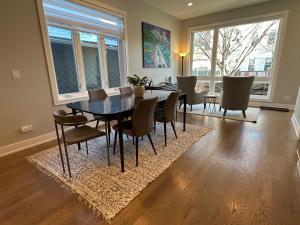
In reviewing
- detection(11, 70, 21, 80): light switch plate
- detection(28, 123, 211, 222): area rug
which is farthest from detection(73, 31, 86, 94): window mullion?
detection(28, 123, 211, 222): area rug

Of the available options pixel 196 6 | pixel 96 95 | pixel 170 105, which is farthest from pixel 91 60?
pixel 196 6

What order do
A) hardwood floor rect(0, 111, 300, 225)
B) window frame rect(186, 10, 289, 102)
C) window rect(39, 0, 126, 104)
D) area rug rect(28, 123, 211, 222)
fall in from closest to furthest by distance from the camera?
1. hardwood floor rect(0, 111, 300, 225)
2. area rug rect(28, 123, 211, 222)
3. window rect(39, 0, 126, 104)
4. window frame rect(186, 10, 289, 102)

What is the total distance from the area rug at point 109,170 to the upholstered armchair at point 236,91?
1.63 metres

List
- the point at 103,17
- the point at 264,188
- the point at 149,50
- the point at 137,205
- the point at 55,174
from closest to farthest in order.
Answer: the point at 137,205 → the point at 264,188 → the point at 55,174 → the point at 103,17 → the point at 149,50

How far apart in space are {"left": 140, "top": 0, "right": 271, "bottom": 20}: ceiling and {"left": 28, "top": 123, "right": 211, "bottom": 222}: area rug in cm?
362

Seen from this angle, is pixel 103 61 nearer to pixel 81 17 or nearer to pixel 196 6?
pixel 81 17

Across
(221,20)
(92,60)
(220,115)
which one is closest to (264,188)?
(220,115)

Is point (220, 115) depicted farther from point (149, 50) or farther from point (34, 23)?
point (34, 23)

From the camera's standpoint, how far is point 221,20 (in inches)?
203

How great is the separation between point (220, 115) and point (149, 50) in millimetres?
2582

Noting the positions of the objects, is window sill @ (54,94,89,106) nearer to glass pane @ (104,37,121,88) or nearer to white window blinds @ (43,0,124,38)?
glass pane @ (104,37,121,88)

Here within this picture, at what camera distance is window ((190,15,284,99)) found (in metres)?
4.74

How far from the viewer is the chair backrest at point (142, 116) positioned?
1840 millimetres

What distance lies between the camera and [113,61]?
12.7 feet
